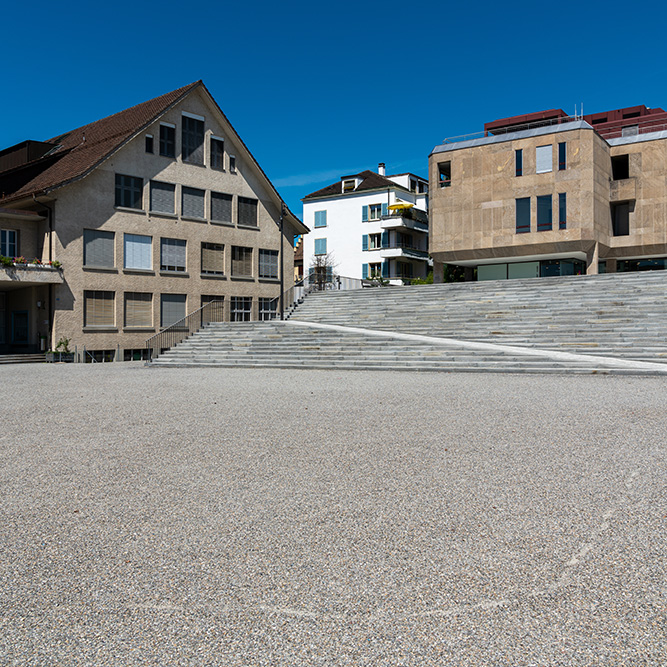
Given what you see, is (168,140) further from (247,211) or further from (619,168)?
(619,168)

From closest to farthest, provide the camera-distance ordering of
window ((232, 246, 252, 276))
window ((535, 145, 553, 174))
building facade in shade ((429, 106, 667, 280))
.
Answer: window ((232, 246, 252, 276)), building facade in shade ((429, 106, 667, 280)), window ((535, 145, 553, 174))

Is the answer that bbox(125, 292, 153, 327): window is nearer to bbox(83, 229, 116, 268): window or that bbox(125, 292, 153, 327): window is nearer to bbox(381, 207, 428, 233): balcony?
bbox(83, 229, 116, 268): window

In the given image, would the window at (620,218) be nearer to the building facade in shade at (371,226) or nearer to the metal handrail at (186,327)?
the building facade in shade at (371,226)

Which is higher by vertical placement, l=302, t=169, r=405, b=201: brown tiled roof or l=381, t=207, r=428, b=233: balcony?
l=302, t=169, r=405, b=201: brown tiled roof

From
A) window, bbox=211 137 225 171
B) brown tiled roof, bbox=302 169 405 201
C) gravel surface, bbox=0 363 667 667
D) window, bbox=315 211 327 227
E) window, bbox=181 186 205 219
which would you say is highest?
brown tiled roof, bbox=302 169 405 201

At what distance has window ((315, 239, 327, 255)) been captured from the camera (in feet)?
196

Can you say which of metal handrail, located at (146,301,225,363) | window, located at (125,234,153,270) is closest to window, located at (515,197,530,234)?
metal handrail, located at (146,301,225,363)

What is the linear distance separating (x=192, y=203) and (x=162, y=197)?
1.80 metres

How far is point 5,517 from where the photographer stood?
4.90 metres

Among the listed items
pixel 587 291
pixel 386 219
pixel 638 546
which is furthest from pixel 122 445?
pixel 386 219

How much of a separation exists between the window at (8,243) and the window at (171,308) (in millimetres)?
7203

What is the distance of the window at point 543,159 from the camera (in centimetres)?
3694

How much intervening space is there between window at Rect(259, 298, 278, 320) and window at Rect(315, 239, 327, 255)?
22.9 m

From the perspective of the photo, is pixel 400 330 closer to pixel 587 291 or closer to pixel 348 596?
pixel 587 291
